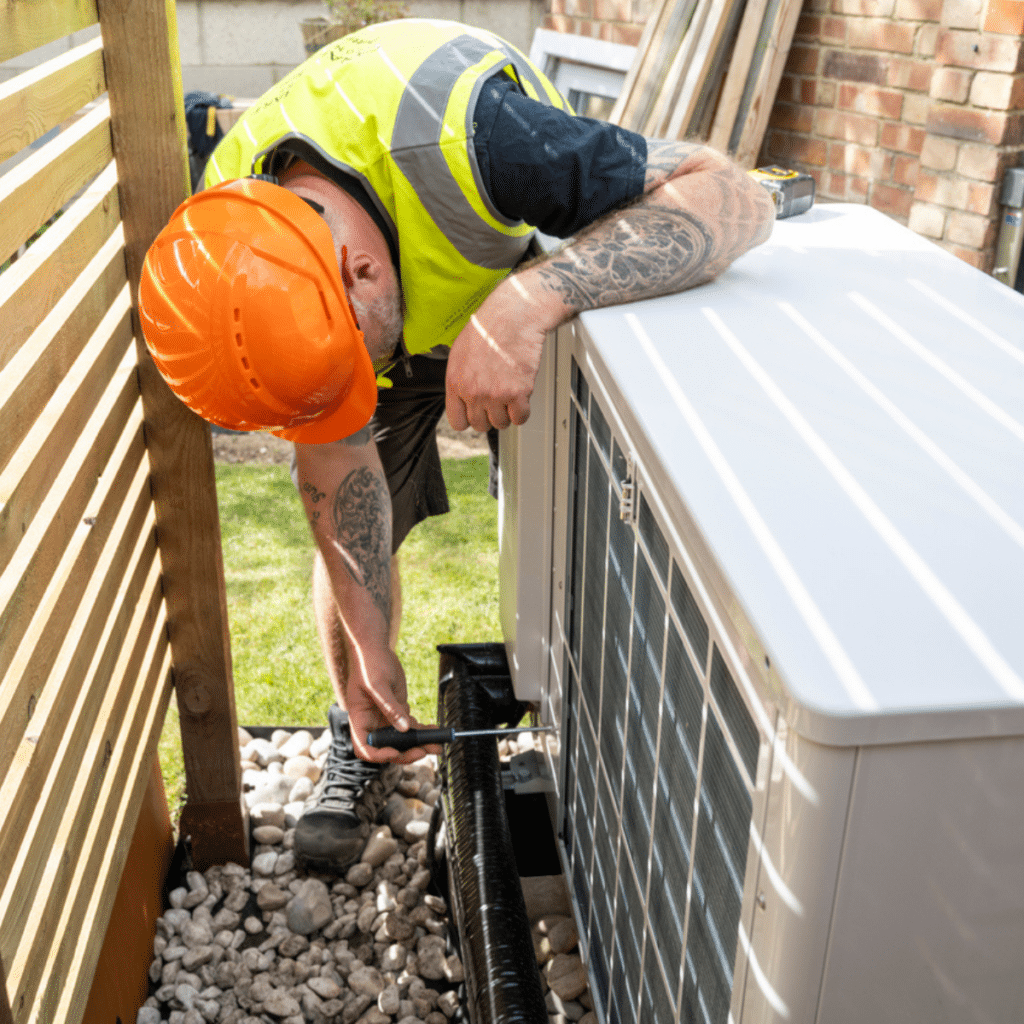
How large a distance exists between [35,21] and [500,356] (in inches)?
30.8

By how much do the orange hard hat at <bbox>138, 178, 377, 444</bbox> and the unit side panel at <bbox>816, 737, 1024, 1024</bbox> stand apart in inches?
41.8

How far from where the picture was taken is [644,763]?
1333 mm

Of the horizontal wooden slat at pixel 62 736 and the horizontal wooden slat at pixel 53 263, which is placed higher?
the horizontal wooden slat at pixel 53 263

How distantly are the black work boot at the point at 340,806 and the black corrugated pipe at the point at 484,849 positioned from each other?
0.34 metres

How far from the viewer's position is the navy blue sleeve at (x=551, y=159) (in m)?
1.71

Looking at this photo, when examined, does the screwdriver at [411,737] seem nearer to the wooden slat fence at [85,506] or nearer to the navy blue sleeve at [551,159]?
the wooden slat fence at [85,506]

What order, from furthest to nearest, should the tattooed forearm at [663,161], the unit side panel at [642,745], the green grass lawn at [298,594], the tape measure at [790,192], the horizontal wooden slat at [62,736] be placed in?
the green grass lawn at [298,594], the tape measure at [790,192], the tattooed forearm at [663,161], the horizontal wooden slat at [62,736], the unit side panel at [642,745]

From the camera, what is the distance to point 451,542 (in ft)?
13.6

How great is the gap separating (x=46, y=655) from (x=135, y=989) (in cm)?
103

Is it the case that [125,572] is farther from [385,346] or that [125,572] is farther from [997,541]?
[997,541]

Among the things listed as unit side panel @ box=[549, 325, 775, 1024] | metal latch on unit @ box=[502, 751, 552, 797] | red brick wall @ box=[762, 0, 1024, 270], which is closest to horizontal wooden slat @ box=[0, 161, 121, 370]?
unit side panel @ box=[549, 325, 775, 1024]

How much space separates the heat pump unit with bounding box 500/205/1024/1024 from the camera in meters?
0.73

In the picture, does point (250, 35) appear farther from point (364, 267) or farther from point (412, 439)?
point (364, 267)

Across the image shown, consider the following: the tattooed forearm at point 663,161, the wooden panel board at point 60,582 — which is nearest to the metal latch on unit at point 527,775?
the wooden panel board at point 60,582
